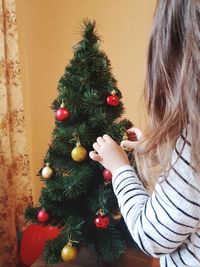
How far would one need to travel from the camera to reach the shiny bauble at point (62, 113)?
805mm

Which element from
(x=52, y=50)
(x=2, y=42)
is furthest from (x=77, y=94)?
(x=52, y=50)

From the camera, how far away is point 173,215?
1.68 ft

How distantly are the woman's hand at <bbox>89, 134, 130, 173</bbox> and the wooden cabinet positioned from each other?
0.34m

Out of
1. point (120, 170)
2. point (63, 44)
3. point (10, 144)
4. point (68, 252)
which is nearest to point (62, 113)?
point (120, 170)

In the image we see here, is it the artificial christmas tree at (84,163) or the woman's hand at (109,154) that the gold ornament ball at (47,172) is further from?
the woman's hand at (109,154)

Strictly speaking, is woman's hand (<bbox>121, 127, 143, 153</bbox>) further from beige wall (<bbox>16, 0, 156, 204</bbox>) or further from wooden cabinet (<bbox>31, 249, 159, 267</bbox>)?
beige wall (<bbox>16, 0, 156, 204</bbox>)

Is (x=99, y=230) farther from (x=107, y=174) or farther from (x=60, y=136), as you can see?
(x=60, y=136)

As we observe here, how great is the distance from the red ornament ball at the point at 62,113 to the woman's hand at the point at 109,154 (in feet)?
0.38

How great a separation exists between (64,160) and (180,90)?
42 cm

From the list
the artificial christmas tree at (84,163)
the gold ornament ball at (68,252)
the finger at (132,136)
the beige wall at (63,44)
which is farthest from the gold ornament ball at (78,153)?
the beige wall at (63,44)

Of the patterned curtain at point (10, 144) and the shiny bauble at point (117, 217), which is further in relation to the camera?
the patterned curtain at point (10, 144)

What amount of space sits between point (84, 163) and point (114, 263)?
1.04ft

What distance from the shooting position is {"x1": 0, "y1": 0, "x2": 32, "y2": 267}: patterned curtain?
1281 mm

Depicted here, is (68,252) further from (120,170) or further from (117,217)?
(120,170)
